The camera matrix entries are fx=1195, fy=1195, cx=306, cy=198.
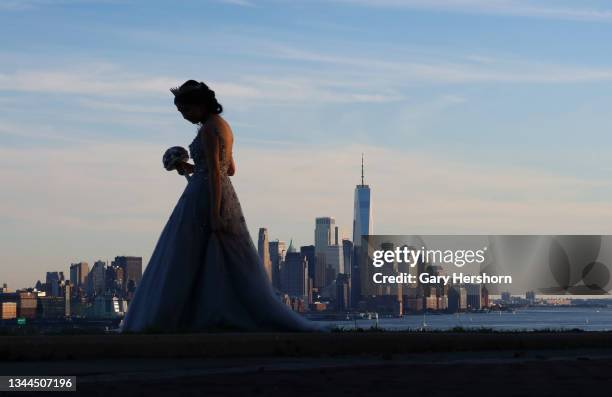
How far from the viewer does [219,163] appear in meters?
23.0

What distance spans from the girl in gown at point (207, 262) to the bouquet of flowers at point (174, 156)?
0.54 meters

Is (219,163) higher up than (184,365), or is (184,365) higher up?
(219,163)

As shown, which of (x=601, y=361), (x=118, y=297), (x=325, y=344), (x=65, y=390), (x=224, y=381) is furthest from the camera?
(x=118, y=297)

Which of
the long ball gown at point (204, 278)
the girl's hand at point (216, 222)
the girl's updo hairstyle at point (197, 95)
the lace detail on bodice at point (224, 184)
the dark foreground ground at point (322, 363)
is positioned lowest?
the dark foreground ground at point (322, 363)

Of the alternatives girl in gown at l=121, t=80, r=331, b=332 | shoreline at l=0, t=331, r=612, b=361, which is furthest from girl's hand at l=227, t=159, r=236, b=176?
shoreline at l=0, t=331, r=612, b=361

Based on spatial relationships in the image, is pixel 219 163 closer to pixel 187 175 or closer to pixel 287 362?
pixel 187 175

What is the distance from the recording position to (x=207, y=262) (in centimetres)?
2300

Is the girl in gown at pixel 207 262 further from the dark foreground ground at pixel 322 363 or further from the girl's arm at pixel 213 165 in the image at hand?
the dark foreground ground at pixel 322 363

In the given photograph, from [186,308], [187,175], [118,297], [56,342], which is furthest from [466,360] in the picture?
[118,297]

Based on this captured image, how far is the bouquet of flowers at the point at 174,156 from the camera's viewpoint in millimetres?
23969

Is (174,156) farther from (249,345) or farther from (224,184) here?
(249,345)

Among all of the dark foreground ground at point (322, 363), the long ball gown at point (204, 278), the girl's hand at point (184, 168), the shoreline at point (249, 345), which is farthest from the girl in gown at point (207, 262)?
the dark foreground ground at point (322, 363)

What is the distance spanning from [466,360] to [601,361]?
1.84m

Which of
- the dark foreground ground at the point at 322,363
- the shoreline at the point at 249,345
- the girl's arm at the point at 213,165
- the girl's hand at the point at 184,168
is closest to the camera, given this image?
the dark foreground ground at the point at 322,363
